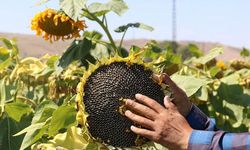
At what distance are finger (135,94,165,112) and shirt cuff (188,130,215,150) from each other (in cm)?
8

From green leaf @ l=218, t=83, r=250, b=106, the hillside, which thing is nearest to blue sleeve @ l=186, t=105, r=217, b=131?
the hillside

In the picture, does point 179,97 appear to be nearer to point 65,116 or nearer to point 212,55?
point 65,116

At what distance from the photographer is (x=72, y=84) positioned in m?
1.97

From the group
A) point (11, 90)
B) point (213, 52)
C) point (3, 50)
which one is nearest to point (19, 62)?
point (3, 50)

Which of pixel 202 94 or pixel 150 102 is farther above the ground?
pixel 150 102

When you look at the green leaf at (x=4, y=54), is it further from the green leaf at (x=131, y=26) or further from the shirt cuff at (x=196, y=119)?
the shirt cuff at (x=196, y=119)

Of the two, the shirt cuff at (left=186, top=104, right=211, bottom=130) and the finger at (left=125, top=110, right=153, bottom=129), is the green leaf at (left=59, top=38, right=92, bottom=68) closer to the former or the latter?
the shirt cuff at (left=186, top=104, right=211, bottom=130)

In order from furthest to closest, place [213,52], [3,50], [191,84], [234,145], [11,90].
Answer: [213,52], [3,50], [11,90], [191,84], [234,145]

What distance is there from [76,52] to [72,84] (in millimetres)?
138

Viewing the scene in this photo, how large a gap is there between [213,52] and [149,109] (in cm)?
137

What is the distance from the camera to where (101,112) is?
1.15 metres

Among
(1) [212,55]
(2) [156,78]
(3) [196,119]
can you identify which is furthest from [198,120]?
(1) [212,55]

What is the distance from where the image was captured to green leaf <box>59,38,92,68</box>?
1833 millimetres

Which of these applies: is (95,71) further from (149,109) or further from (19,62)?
(19,62)
